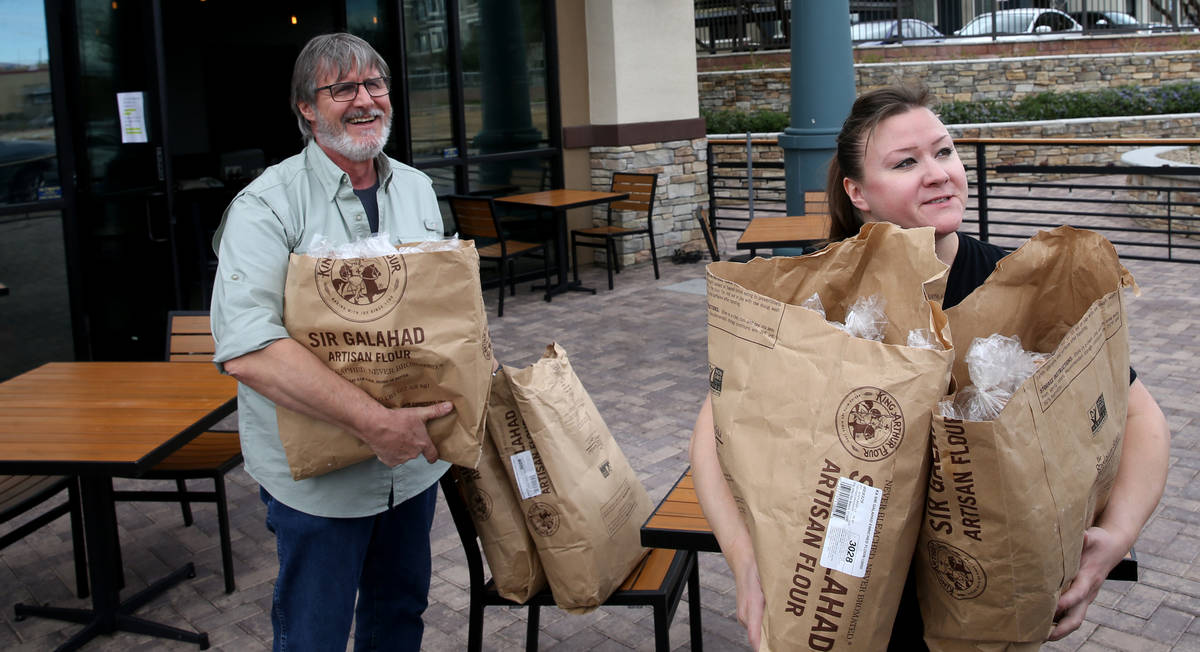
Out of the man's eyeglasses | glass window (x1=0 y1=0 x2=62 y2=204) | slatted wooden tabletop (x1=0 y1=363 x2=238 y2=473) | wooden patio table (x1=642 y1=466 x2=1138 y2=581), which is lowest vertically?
Result: wooden patio table (x1=642 y1=466 x2=1138 y2=581)

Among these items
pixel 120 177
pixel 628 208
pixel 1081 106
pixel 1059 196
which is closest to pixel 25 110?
pixel 120 177

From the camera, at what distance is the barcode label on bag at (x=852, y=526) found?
1283 mm

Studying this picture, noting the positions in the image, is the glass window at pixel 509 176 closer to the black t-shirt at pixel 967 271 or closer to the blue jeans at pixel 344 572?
the blue jeans at pixel 344 572

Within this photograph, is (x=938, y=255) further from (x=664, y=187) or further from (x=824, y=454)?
(x=664, y=187)

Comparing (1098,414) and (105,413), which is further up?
(1098,414)

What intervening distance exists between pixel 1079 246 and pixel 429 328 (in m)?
1.12

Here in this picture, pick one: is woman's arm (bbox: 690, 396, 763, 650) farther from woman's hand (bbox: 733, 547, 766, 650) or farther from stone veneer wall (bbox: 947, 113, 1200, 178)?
stone veneer wall (bbox: 947, 113, 1200, 178)

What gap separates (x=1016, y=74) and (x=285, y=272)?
58.9 ft

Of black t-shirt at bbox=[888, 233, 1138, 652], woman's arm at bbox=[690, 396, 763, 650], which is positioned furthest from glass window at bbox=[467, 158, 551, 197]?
woman's arm at bbox=[690, 396, 763, 650]

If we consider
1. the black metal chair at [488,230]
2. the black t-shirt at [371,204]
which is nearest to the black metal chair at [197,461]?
the black t-shirt at [371,204]

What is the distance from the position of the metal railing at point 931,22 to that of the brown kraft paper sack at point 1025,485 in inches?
736

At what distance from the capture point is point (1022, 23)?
773 inches

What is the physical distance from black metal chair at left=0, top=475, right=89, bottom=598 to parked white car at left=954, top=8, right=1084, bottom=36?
60.0ft

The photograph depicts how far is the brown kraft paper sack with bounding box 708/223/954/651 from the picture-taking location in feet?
4.18
